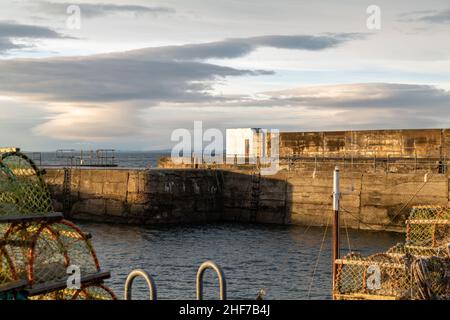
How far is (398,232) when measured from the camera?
33625mm

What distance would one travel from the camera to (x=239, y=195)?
40.2 metres

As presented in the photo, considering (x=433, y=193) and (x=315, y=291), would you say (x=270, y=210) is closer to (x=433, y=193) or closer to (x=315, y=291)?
(x=433, y=193)

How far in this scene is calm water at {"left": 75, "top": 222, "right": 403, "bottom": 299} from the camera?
870 inches

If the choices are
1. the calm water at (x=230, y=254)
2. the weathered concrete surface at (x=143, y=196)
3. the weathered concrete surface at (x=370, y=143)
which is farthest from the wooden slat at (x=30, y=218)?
the weathered concrete surface at (x=370, y=143)

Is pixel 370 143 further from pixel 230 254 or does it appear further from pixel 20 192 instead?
pixel 20 192

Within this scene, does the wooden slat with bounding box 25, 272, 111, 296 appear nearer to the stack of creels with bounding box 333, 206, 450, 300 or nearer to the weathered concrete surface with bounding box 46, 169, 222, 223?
the stack of creels with bounding box 333, 206, 450, 300

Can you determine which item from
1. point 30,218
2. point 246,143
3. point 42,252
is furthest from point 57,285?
point 246,143

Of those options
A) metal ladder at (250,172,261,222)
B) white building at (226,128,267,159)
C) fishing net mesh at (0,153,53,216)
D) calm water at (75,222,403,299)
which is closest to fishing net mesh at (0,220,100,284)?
fishing net mesh at (0,153,53,216)

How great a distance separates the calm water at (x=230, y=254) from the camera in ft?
72.5

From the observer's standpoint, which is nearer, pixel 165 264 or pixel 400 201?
pixel 165 264

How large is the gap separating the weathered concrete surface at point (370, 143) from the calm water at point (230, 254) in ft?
28.4

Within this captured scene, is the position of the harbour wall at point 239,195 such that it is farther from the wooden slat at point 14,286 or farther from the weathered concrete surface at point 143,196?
the wooden slat at point 14,286
